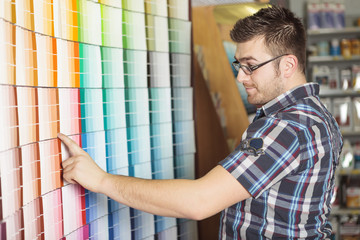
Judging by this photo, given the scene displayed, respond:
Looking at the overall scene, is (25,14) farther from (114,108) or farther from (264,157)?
(264,157)

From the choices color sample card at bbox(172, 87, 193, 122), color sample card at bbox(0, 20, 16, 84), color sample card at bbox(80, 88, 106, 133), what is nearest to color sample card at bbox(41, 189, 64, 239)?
color sample card at bbox(80, 88, 106, 133)

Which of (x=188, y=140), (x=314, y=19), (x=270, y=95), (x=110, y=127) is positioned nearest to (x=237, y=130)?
(x=188, y=140)

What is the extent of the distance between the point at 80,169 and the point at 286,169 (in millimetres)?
546

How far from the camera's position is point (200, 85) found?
200 cm

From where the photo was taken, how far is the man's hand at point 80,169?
1.11m

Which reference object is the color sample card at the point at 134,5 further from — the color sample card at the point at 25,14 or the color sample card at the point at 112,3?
the color sample card at the point at 25,14

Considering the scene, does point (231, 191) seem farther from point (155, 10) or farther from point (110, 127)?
point (155, 10)

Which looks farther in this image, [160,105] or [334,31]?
[334,31]

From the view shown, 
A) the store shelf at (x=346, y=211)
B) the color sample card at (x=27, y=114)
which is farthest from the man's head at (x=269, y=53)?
the store shelf at (x=346, y=211)

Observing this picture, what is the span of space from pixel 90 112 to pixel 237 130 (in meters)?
1.05

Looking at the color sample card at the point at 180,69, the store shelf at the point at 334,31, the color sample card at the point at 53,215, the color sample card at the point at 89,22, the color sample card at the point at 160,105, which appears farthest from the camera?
the store shelf at the point at 334,31

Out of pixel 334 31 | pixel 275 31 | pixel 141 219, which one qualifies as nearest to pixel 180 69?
pixel 275 31

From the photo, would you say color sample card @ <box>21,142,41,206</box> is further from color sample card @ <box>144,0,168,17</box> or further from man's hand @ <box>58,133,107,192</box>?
color sample card @ <box>144,0,168,17</box>

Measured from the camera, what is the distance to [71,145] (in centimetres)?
112
